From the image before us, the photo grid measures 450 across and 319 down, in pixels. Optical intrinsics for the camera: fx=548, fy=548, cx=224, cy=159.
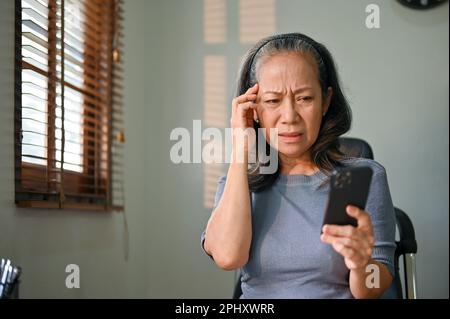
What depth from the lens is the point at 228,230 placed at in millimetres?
773

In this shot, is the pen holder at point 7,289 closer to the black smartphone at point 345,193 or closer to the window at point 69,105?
the window at point 69,105

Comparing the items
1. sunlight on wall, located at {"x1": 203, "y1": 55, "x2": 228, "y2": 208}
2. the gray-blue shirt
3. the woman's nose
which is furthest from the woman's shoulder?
sunlight on wall, located at {"x1": 203, "y1": 55, "x2": 228, "y2": 208}

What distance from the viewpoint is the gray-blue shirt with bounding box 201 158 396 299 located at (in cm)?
74

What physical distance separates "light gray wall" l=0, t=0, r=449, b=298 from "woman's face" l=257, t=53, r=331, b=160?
0.41 ft

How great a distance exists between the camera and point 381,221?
742mm

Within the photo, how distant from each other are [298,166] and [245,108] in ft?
0.37

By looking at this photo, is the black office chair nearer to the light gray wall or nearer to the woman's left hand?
the light gray wall

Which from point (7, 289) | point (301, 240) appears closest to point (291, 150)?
point (301, 240)

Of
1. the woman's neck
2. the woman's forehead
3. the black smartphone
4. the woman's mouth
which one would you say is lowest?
the black smartphone

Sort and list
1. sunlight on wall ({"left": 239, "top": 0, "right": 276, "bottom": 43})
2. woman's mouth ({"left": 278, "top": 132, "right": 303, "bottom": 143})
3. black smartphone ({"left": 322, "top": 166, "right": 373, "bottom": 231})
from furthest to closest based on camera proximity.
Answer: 1. sunlight on wall ({"left": 239, "top": 0, "right": 276, "bottom": 43})
2. woman's mouth ({"left": 278, "top": 132, "right": 303, "bottom": 143})
3. black smartphone ({"left": 322, "top": 166, "right": 373, "bottom": 231})

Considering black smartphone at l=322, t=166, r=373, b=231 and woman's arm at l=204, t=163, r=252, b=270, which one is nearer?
black smartphone at l=322, t=166, r=373, b=231

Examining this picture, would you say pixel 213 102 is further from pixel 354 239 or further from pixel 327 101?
pixel 354 239
